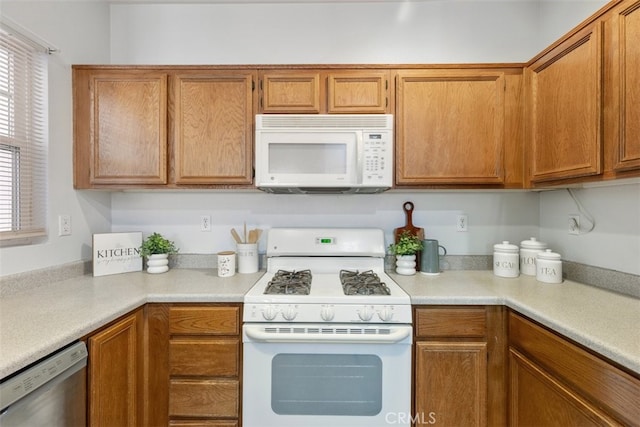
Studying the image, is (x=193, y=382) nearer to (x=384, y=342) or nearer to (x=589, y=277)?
(x=384, y=342)

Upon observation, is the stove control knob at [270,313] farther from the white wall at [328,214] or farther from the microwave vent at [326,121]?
the microwave vent at [326,121]

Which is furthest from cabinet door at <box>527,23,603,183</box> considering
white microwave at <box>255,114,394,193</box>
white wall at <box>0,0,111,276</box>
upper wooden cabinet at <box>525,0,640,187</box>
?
white wall at <box>0,0,111,276</box>

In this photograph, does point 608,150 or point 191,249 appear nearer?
point 608,150

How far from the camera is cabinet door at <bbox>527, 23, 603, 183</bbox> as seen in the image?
3.99 ft

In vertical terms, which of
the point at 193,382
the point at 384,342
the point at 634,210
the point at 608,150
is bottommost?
the point at 193,382

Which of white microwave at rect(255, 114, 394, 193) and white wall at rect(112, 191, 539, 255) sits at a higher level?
white microwave at rect(255, 114, 394, 193)

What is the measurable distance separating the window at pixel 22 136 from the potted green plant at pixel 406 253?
1.98 metres

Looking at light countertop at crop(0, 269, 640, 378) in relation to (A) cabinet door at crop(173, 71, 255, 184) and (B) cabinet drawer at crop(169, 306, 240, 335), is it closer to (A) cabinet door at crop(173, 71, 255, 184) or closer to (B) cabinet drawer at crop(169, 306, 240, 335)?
(B) cabinet drawer at crop(169, 306, 240, 335)

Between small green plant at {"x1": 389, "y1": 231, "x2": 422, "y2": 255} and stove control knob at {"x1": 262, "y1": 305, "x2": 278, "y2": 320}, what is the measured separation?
86cm

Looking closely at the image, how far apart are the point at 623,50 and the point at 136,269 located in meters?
2.66


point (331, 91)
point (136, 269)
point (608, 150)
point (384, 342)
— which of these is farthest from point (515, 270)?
point (136, 269)

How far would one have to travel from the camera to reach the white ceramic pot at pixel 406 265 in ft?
5.80

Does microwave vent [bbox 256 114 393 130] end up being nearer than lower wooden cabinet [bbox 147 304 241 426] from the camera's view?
No

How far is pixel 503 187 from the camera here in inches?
65.1
